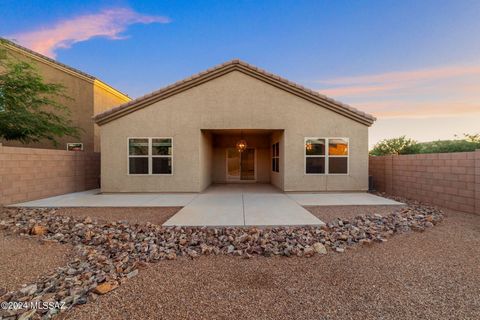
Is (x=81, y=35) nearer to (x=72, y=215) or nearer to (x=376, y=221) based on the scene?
(x=72, y=215)

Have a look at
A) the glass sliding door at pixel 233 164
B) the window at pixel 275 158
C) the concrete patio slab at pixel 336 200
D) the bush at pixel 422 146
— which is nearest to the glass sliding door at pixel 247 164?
the glass sliding door at pixel 233 164

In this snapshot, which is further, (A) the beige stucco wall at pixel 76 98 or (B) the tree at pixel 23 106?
(A) the beige stucco wall at pixel 76 98

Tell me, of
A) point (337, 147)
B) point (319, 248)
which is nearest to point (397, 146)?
point (337, 147)

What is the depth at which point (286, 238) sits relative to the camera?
4.79 metres

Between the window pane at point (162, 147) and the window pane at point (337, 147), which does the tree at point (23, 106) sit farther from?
the window pane at point (337, 147)

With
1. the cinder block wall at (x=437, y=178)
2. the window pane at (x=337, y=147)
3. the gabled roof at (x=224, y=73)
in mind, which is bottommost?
the cinder block wall at (x=437, y=178)

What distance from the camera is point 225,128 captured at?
10.7 meters

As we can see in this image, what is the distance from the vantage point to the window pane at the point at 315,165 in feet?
35.3

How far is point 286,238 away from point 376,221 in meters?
3.04

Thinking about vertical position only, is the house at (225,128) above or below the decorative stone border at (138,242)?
above

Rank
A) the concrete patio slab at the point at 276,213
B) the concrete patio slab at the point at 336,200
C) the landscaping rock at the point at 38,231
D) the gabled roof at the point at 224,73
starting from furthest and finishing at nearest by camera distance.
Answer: the gabled roof at the point at 224,73, the concrete patio slab at the point at 336,200, the concrete patio slab at the point at 276,213, the landscaping rock at the point at 38,231

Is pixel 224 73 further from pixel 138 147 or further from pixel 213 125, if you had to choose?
pixel 138 147

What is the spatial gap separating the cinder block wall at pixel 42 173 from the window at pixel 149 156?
3.10 metres

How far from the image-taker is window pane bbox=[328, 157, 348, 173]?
10.8 metres
